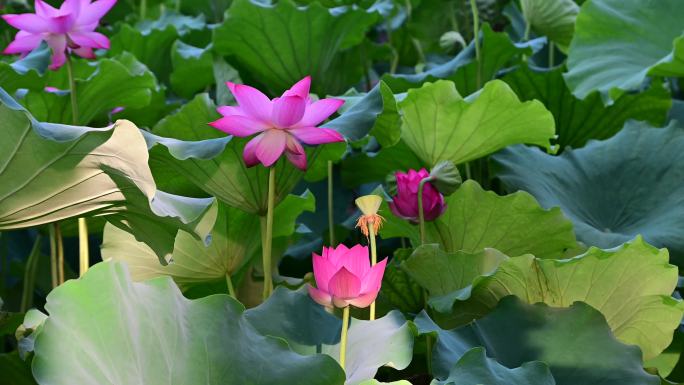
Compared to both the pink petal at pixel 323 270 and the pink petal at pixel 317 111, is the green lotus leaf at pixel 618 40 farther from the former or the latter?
the pink petal at pixel 323 270

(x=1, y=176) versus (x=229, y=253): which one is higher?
(x=1, y=176)

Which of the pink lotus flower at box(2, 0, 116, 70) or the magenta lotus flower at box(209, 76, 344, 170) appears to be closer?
the magenta lotus flower at box(209, 76, 344, 170)

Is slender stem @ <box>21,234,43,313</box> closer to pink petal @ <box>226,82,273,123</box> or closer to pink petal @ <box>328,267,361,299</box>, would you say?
pink petal @ <box>226,82,273,123</box>

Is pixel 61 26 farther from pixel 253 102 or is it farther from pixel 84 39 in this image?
pixel 253 102

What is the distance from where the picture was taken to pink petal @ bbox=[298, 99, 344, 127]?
→ 3.35ft

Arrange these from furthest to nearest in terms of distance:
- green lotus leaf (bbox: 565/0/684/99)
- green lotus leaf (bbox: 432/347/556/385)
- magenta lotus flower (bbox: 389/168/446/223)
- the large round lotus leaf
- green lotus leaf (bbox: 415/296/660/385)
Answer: green lotus leaf (bbox: 565/0/684/99) < the large round lotus leaf < magenta lotus flower (bbox: 389/168/446/223) < green lotus leaf (bbox: 415/296/660/385) < green lotus leaf (bbox: 432/347/556/385)

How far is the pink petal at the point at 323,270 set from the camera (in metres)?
0.86

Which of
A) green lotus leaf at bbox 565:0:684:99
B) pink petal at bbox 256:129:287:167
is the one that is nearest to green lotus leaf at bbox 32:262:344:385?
pink petal at bbox 256:129:287:167

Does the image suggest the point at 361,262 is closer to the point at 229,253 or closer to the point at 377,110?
the point at 377,110

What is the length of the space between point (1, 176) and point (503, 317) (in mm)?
512

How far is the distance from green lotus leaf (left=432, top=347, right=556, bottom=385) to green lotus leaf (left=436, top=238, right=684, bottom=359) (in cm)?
14

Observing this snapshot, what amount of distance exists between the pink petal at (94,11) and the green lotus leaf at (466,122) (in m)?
0.39

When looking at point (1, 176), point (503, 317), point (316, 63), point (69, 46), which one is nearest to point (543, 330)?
point (503, 317)

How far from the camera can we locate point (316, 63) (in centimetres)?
186
